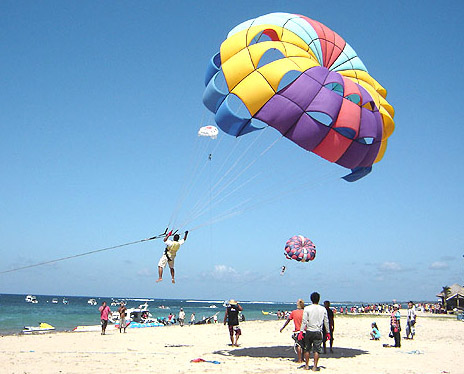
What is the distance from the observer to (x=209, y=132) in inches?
435

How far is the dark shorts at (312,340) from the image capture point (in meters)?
7.41

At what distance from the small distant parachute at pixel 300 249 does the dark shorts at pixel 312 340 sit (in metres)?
9.56

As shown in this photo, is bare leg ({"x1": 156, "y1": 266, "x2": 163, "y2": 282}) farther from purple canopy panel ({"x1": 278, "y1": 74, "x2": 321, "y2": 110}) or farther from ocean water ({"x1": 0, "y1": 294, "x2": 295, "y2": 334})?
ocean water ({"x1": 0, "y1": 294, "x2": 295, "y2": 334})

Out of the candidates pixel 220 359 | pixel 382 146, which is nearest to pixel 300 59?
pixel 382 146

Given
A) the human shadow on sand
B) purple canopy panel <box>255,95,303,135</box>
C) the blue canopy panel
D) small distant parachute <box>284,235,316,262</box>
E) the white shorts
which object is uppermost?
purple canopy panel <box>255,95,303,135</box>

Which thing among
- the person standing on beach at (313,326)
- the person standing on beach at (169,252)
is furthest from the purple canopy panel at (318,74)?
the person standing on beach at (313,326)

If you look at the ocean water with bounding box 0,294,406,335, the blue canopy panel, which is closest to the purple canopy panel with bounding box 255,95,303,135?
the blue canopy panel

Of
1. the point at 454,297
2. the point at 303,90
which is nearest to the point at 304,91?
the point at 303,90

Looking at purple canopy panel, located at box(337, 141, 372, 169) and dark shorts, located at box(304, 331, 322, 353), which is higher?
purple canopy panel, located at box(337, 141, 372, 169)

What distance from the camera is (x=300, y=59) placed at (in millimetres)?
9211

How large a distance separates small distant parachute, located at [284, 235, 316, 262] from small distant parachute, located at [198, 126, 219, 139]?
765cm

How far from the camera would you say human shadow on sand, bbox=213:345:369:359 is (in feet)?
32.5

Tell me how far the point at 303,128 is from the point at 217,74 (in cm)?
248

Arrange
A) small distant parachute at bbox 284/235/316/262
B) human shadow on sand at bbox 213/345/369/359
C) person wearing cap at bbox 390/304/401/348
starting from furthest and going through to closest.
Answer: small distant parachute at bbox 284/235/316/262, person wearing cap at bbox 390/304/401/348, human shadow on sand at bbox 213/345/369/359
